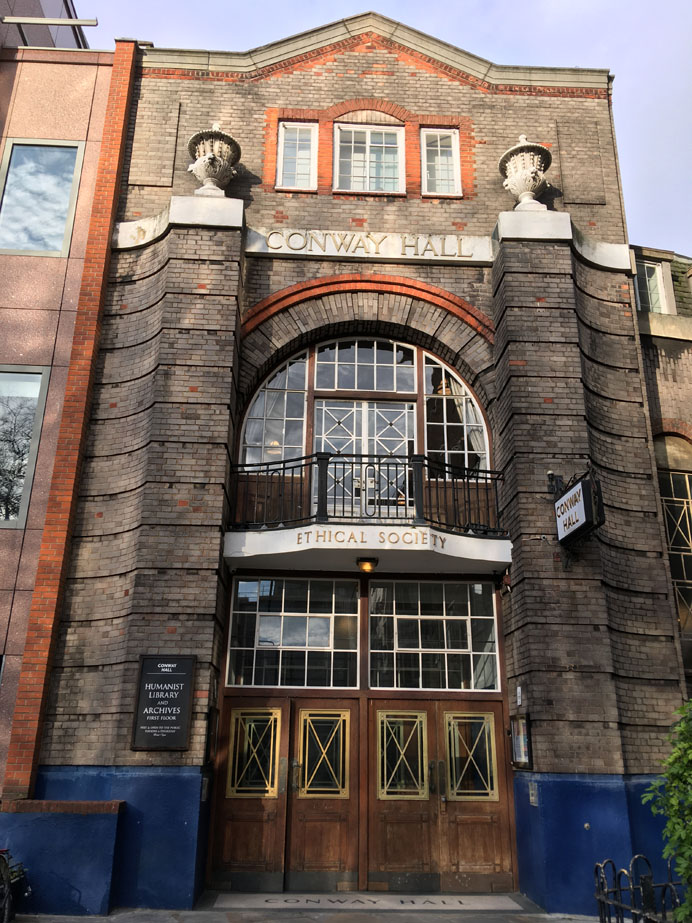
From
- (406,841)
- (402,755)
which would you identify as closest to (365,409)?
(402,755)

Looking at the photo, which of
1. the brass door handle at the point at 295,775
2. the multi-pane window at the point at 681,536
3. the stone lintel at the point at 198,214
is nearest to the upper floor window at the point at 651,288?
the multi-pane window at the point at 681,536

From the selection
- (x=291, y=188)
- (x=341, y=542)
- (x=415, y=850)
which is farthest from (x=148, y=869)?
(x=291, y=188)

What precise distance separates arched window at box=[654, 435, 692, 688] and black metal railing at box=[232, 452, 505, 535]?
272cm

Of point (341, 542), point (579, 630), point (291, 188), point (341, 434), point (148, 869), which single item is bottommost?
point (148, 869)

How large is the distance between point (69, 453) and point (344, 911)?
6.31 m

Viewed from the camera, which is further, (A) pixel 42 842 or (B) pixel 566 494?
(B) pixel 566 494

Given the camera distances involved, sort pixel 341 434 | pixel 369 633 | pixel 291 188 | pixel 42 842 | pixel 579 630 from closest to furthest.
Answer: pixel 42 842 → pixel 579 630 → pixel 369 633 → pixel 341 434 → pixel 291 188

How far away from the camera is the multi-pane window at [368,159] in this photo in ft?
40.5

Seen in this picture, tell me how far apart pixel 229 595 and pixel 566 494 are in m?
4.43

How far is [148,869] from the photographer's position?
834 cm

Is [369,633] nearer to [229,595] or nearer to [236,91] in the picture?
[229,595]

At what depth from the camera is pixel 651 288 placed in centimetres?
1301

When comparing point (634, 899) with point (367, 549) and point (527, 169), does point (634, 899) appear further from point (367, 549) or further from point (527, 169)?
point (527, 169)

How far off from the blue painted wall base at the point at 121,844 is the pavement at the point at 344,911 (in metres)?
0.17
